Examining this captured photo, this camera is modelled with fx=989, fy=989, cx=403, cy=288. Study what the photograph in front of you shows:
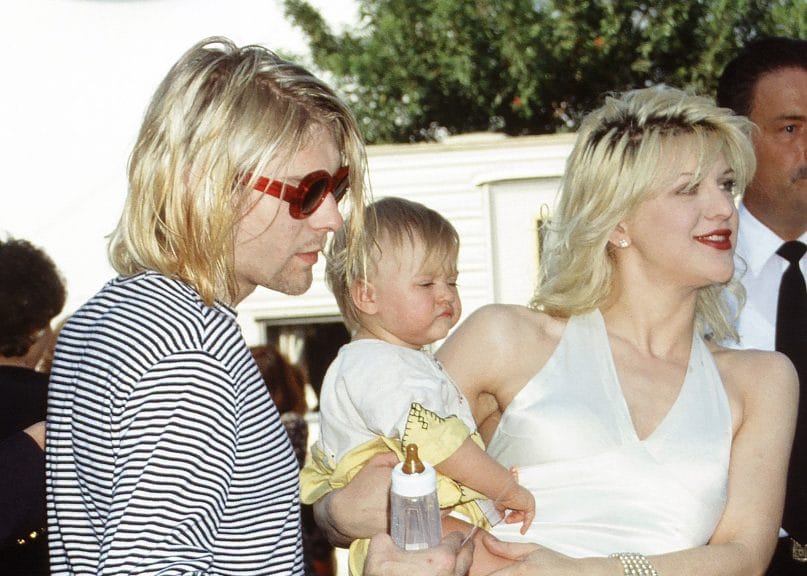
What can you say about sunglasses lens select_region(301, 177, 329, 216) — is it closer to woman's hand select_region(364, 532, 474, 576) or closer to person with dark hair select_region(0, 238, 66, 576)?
woman's hand select_region(364, 532, 474, 576)

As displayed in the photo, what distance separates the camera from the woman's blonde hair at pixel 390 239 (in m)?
3.21

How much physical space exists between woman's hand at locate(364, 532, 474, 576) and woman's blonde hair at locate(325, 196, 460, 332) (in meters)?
1.22

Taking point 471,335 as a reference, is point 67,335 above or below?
above

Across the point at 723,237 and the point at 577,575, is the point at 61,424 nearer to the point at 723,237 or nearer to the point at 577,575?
the point at 577,575

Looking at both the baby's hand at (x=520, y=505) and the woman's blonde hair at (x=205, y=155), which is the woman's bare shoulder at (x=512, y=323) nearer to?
the baby's hand at (x=520, y=505)

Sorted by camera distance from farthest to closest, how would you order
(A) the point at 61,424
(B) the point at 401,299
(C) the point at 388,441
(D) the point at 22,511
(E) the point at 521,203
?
(E) the point at 521,203
(B) the point at 401,299
(C) the point at 388,441
(D) the point at 22,511
(A) the point at 61,424

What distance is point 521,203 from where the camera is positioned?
1135 cm

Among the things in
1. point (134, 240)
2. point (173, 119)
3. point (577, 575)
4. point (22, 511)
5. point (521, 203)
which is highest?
point (173, 119)

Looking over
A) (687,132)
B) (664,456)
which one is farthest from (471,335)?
(687,132)

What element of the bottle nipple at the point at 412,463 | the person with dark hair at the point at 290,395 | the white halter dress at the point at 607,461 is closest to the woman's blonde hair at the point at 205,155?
the bottle nipple at the point at 412,463

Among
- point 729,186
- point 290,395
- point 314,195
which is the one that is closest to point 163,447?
point 314,195

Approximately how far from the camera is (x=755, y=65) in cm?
473

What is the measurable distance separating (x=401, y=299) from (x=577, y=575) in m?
1.01

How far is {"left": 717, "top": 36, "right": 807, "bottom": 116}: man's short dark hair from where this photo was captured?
15.4 feet
